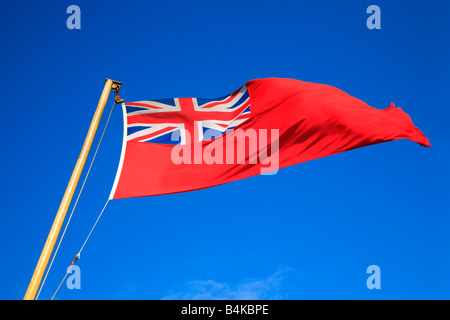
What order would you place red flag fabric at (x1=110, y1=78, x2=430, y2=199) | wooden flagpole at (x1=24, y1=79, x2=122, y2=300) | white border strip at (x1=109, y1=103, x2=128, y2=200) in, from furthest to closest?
red flag fabric at (x1=110, y1=78, x2=430, y2=199) < white border strip at (x1=109, y1=103, x2=128, y2=200) < wooden flagpole at (x1=24, y1=79, x2=122, y2=300)

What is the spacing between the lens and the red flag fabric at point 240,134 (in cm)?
1066

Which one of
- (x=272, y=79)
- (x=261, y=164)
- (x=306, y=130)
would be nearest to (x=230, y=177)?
(x=261, y=164)

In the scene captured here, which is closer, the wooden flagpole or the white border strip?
the wooden flagpole

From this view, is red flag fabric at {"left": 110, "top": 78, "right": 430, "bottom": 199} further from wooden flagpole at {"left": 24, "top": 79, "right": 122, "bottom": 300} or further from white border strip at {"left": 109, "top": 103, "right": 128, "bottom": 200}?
wooden flagpole at {"left": 24, "top": 79, "right": 122, "bottom": 300}

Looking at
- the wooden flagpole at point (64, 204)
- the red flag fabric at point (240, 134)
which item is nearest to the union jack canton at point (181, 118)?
the red flag fabric at point (240, 134)

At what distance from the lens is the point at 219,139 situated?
1209 centimetres

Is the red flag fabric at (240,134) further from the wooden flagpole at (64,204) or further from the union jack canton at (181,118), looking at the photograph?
the wooden flagpole at (64,204)

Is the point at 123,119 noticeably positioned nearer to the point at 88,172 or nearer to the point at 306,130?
the point at 88,172

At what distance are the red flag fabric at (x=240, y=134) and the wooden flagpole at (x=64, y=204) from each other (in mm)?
1082

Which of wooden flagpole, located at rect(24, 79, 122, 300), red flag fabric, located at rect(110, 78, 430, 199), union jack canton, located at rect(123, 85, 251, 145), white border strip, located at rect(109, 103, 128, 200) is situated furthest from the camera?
union jack canton, located at rect(123, 85, 251, 145)

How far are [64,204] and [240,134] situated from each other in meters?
5.04

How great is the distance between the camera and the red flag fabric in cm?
1066

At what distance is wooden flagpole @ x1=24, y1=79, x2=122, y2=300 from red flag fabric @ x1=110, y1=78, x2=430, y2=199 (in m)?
1.08

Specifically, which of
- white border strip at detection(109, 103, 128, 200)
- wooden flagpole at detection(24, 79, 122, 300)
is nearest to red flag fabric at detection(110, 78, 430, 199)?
white border strip at detection(109, 103, 128, 200)
